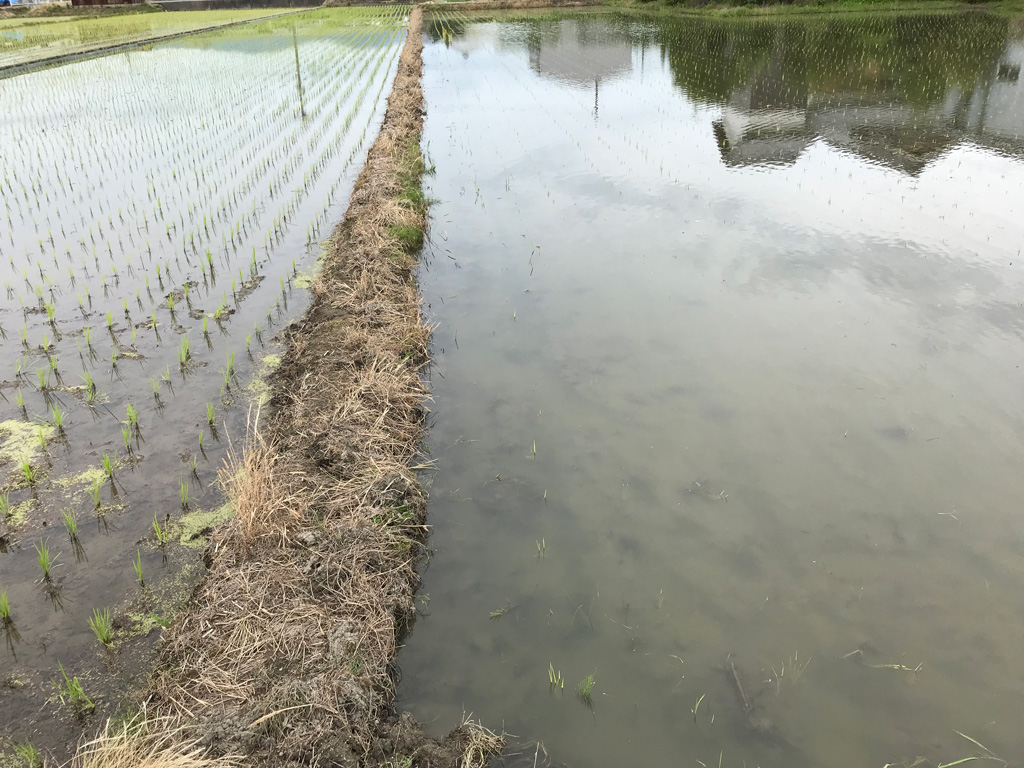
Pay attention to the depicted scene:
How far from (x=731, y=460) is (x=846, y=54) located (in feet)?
55.2

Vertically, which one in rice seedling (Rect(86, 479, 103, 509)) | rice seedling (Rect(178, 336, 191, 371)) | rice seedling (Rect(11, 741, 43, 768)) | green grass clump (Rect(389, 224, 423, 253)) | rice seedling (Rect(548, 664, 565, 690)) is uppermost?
green grass clump (Rect(389, 224, 423, 253))

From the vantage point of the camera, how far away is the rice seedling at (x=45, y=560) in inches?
116

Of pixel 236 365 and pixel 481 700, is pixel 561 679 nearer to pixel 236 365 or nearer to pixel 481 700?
pixel 481 700

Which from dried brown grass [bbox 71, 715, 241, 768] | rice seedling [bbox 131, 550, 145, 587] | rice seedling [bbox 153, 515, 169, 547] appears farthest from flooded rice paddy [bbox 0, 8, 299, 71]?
dried brown grass [bbox 71, 715, 241, 768]

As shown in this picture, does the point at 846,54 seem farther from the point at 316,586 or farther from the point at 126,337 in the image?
the point at 316,586

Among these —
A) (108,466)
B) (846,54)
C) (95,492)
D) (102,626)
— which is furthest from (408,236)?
(846,54)

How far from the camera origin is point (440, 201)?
26.6 ft

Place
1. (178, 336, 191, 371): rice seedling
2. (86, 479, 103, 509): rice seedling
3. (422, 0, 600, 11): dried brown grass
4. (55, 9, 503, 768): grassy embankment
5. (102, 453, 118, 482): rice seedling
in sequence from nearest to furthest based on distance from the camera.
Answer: (55, 9, 503, 768): grassy embankment
(86, 479, 103, 509): rice seedling
(102, 453, 118, 482): rice seedling
(178, 336, 191, 371): rice seedling
(422, 0, 600, 11): dried brown grass

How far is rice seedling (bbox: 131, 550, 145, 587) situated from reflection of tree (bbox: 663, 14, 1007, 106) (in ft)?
42.0

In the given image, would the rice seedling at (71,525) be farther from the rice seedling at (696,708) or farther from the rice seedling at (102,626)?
the rice seedling at (696,708)

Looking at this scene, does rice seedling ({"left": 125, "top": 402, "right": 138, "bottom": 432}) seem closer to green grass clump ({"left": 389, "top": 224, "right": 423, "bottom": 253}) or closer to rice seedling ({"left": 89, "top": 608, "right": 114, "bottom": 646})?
rice seedling ({"left": 89, "top": 608, "right": 114, "bottom": 646})

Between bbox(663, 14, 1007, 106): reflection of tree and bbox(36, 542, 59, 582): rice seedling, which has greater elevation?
bbox(663, 14, 1007, 106): reflection of tree

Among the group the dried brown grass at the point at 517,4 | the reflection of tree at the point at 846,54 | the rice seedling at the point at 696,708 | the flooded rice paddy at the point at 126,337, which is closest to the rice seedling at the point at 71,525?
the flooded rice paddy at the point at 126,337

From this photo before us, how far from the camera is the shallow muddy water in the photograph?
98.7 inches
